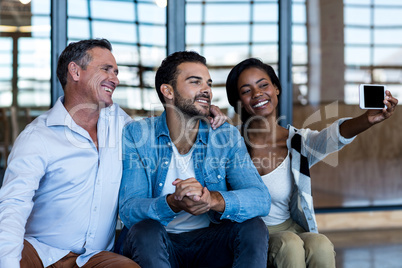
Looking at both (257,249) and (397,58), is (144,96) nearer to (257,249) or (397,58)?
(397,58)

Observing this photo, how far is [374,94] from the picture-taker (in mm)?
2023

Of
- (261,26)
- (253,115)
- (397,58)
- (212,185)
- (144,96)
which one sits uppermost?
(261,26)

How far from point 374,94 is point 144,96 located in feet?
12.6

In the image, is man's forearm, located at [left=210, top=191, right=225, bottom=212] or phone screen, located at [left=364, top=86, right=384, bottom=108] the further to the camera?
phone screen, located at [left=364, top=86, right=384, bottom=108]

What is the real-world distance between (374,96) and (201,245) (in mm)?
1040

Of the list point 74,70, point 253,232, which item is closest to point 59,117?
point 74,70

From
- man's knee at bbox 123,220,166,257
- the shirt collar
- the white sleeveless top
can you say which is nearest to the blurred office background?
the white sleeveless top

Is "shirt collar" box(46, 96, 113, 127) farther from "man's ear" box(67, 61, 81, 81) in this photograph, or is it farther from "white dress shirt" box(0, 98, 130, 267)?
"man's ear" box(67, 61, 81, 81)

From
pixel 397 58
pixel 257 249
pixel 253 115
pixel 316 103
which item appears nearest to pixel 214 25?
pixel 316 103

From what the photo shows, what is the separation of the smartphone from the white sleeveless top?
558mm

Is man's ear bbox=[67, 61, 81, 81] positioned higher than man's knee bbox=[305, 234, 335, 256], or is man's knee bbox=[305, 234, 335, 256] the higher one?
man's ear bbox=[67, 61, 81, 81]

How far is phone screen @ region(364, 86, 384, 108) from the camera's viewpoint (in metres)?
2.01

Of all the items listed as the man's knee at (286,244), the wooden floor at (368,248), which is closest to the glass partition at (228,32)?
the wooden floor at (368,248)

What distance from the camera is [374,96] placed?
79.7 inches
